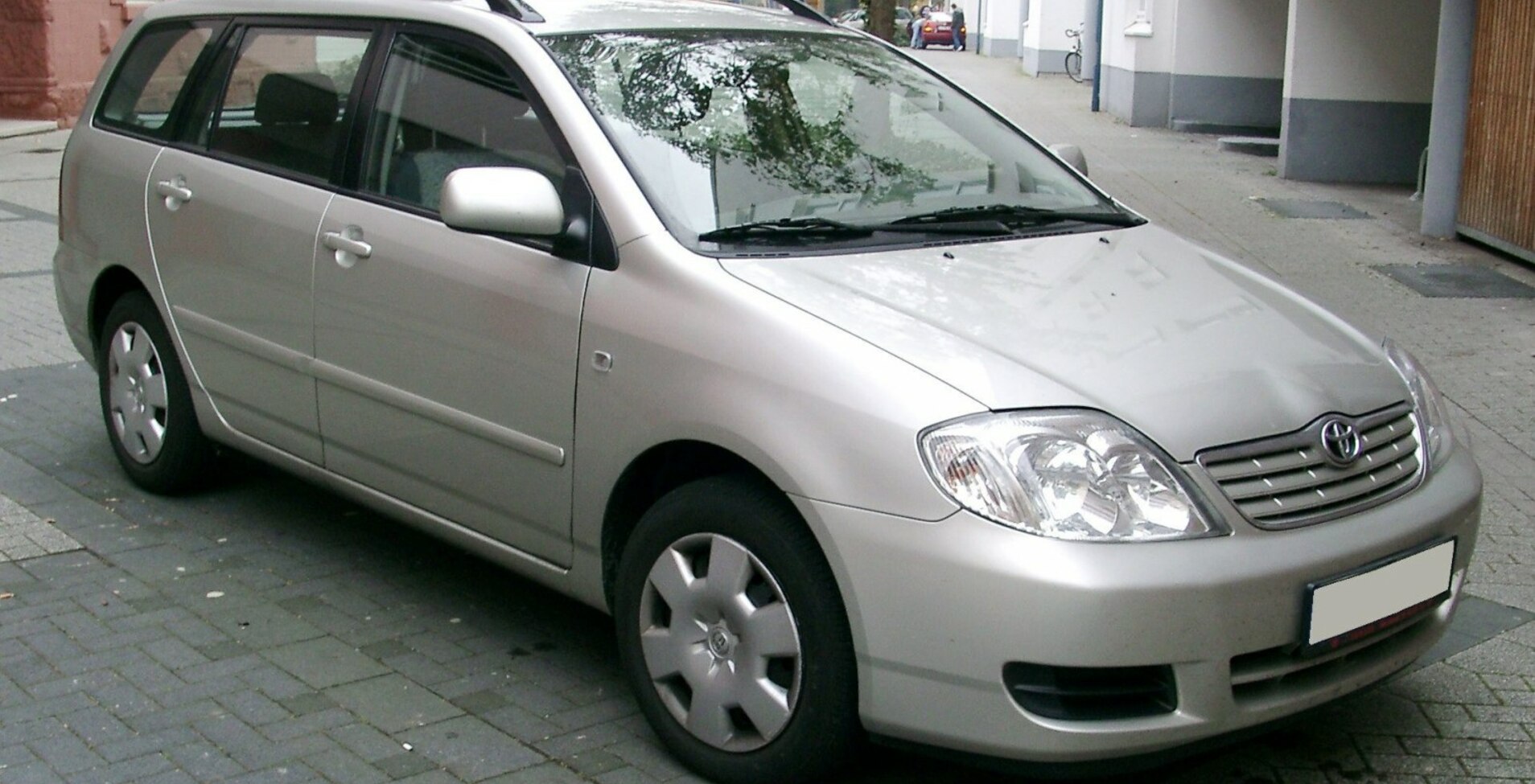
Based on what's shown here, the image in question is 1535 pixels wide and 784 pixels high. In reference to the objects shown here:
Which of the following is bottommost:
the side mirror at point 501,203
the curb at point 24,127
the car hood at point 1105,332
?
the curb at point 24,127

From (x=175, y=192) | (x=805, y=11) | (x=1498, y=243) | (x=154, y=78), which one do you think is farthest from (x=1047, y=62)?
(x=175, y=192)

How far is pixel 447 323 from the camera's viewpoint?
4.36 metres

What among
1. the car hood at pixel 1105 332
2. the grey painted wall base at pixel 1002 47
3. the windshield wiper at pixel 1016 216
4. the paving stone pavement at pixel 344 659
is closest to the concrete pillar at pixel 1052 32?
the grey painted wall base at pixel 1002 47

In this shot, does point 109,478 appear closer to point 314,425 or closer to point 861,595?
point 314,425

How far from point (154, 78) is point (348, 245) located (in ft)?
5.29

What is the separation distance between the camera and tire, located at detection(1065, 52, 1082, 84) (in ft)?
104

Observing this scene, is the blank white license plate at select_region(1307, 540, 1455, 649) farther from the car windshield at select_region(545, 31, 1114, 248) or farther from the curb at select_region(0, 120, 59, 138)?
the curb at select_region(0, 120, 59, 138)

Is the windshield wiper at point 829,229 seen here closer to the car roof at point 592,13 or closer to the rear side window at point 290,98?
the car roof at point 592,13

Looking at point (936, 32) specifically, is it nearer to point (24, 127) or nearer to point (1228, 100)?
point (1228, 100)

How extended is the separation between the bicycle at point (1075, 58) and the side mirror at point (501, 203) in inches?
1102

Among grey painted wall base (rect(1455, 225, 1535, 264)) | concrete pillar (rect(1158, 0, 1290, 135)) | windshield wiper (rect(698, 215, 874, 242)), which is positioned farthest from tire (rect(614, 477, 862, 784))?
concrete pillar (rect(1158, 0, 1290, 135))

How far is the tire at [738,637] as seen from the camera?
351 centimetres

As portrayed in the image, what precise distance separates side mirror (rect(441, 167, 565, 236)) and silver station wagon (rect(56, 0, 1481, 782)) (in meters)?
0.01

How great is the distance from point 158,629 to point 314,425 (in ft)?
2.28
